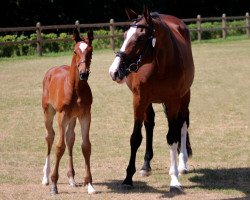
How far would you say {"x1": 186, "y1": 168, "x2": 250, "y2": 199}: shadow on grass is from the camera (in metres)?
7.25

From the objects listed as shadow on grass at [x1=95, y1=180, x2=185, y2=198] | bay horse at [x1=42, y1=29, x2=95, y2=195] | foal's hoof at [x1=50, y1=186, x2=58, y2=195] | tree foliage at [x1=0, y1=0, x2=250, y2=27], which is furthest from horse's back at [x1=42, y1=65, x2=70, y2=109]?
tree foliage at [x1=0, y1=0, x2=250, y2=27]

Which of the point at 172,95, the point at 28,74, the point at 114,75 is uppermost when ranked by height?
the point at 114,75

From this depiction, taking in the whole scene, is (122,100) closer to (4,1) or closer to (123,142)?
(123,142)

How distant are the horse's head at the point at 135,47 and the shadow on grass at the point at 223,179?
1884mm

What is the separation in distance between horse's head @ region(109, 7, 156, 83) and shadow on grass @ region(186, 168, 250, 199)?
6.18 ft

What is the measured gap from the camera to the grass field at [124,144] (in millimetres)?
7160

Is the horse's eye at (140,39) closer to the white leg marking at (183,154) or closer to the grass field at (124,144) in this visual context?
the grass field at (124,144)

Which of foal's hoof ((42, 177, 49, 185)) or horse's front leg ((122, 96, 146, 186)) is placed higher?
horse's front leg ((122, 96, 146, 186))

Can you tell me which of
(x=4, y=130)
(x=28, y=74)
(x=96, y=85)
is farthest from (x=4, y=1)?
(x=4, y=130)

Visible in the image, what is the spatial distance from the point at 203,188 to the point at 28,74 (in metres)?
14.6

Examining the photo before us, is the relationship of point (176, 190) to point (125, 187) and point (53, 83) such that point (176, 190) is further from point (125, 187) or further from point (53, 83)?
point (53, 83)

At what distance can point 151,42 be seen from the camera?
6.77m

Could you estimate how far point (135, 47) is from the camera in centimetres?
663

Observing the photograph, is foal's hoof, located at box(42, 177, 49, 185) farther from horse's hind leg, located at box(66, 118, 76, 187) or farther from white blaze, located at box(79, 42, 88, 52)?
white blaze, located at box(79, 42, 88, 52)
